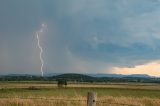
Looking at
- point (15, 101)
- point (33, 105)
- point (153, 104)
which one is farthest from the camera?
point (153, 104)

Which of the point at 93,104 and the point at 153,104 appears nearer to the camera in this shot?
the point at 93,104

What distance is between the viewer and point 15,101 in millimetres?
20312

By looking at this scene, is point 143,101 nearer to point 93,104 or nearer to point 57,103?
point 57,103

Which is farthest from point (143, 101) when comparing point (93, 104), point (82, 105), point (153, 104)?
point (93, 104)

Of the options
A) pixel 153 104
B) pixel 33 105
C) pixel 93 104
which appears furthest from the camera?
pixel 153 104

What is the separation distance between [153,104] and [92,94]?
12037mm

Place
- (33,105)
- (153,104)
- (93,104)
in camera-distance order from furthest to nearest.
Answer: (153,104) → (33,105) → (93,104)

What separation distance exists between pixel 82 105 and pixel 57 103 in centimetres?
143

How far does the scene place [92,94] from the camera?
11906 millimetres

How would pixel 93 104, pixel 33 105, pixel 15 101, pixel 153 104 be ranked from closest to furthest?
1. pixel 93 104
2. pixel 33 105
3. pixel 15 101
4. pixel 153 104

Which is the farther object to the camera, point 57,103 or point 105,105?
point 57,103

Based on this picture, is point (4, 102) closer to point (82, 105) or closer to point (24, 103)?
point (24, 103)

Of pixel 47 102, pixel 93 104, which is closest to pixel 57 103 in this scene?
pixel 47 102

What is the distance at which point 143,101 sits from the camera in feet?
79.9
